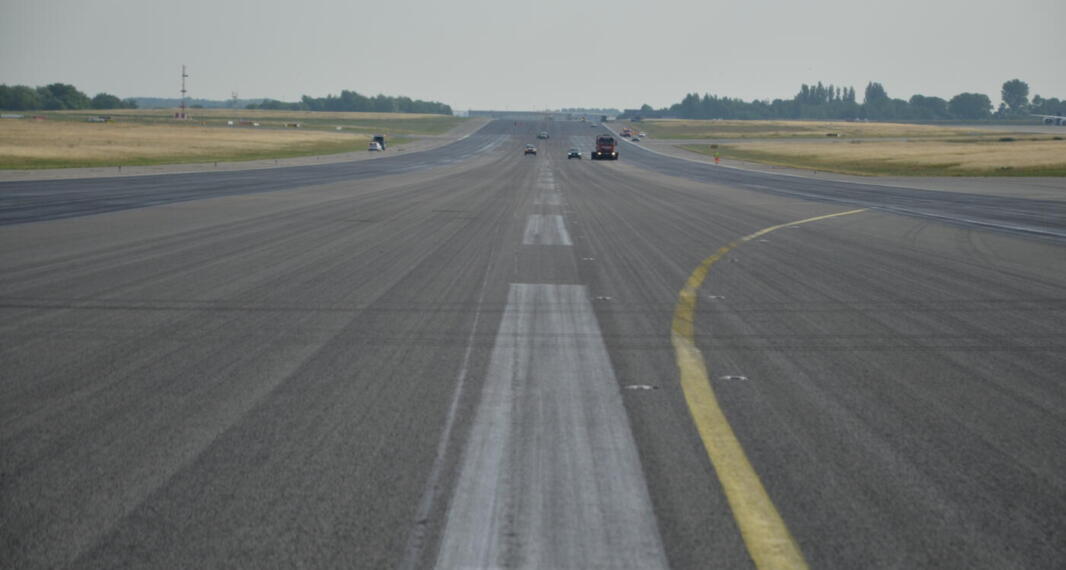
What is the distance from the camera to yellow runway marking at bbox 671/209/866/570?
3.51m

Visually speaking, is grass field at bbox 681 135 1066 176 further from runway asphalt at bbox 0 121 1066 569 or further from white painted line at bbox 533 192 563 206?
runway asphalt at bbox 0 121 1066 569

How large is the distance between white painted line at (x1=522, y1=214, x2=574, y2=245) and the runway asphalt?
2.64 m

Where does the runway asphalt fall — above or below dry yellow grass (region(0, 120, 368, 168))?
below

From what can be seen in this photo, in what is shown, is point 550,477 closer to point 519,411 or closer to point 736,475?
point 736,475

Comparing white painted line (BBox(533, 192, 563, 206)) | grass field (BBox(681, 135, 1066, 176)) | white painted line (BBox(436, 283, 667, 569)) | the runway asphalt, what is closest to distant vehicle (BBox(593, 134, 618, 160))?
grass field (BBox(681, 135, 1066, 176))

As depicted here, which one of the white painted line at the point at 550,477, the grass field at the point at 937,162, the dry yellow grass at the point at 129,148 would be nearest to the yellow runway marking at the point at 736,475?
the white painted line at the point at 550,477

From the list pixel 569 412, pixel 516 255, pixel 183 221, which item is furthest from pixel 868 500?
pixel 183 221

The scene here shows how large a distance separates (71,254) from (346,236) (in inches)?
179

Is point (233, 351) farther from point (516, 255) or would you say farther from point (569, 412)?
point (516, 255)

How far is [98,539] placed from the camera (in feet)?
11.8

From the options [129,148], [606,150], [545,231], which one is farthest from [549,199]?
[129,148]

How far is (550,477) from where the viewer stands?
4.35m

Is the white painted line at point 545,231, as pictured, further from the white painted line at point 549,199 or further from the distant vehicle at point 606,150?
the distant vehicle at point 606,150

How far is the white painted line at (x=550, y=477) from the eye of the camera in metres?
3.54
